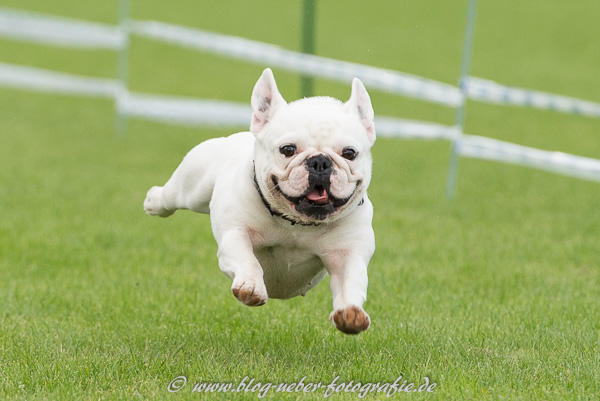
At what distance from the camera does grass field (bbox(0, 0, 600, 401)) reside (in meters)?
4.72

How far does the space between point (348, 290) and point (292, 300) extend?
229 centimetres

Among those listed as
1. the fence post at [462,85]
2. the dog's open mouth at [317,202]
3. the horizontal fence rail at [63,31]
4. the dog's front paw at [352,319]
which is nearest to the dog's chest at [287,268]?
the dog's open mouth at [317,202]

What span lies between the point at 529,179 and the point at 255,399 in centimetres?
852

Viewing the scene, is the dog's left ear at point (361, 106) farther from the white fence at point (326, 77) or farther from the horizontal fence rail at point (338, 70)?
the horizontal fence rail at point (338, 70)

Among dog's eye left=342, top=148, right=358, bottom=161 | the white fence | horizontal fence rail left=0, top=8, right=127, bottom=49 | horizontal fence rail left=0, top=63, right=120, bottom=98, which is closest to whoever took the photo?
dog's eye left=342, top=148, right=358, bottom=161

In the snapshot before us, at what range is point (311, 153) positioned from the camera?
405 centimetres

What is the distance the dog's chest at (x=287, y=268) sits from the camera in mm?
4508

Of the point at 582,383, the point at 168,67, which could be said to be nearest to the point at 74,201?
the point at 582,383

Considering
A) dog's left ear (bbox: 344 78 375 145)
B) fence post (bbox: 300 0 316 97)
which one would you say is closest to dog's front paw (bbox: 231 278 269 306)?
dog's left ear (bbox: 344 78 375 145)

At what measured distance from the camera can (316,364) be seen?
4844 mm

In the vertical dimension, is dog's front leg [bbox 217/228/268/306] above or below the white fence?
above

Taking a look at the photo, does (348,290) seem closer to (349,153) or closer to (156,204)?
(349,153)

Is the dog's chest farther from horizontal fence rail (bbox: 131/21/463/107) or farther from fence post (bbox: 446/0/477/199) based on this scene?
fence post (bbox: 446/0/477/199)

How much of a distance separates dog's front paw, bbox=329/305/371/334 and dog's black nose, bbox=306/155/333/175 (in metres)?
0.57
